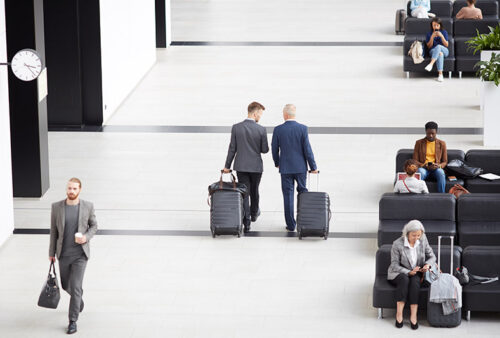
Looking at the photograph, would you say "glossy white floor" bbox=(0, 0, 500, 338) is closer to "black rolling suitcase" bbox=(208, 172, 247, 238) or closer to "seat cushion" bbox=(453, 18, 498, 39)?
"black rolling suitcase" bbox=(208, 172, 247, 238)

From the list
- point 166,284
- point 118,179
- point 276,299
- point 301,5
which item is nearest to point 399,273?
point 276,299

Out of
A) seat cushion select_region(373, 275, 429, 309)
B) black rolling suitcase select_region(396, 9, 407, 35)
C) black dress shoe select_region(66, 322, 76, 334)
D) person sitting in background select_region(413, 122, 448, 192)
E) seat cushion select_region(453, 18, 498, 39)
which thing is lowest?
black dress shoe select_region(66, 322, 76, 334)

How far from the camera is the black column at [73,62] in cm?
2000

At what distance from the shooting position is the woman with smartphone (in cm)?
2391

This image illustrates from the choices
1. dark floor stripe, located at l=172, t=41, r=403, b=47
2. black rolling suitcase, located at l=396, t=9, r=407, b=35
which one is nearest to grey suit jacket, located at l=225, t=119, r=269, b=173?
dark floor stripe, located at l=172, t=41, r=403, b=47

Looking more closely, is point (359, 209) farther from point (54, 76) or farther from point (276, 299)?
point (54, 76)

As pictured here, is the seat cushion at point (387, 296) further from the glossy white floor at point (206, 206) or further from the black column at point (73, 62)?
the black column at point (73, 62)

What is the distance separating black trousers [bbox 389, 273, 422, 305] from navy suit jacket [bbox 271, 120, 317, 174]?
3.10 m

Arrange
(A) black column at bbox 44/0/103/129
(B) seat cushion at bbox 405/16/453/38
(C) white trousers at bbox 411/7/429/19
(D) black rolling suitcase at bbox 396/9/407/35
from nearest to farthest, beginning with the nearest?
(A) black column at bbox 44/0/103/129, (B) seat cushion at bbox 405/16/453/38, (C) white trousers at bbox 411/7/429/19, (D) black rolling suitcase at bbox 396/9/407/35

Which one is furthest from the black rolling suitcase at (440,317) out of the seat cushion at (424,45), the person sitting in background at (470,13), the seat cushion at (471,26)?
the person sitting in background at (470,13)

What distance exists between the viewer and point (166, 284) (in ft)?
42.1

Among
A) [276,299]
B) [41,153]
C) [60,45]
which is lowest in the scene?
[276,299]

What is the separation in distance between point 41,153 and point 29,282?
3.92m

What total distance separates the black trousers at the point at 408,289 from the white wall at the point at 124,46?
1040 cm
